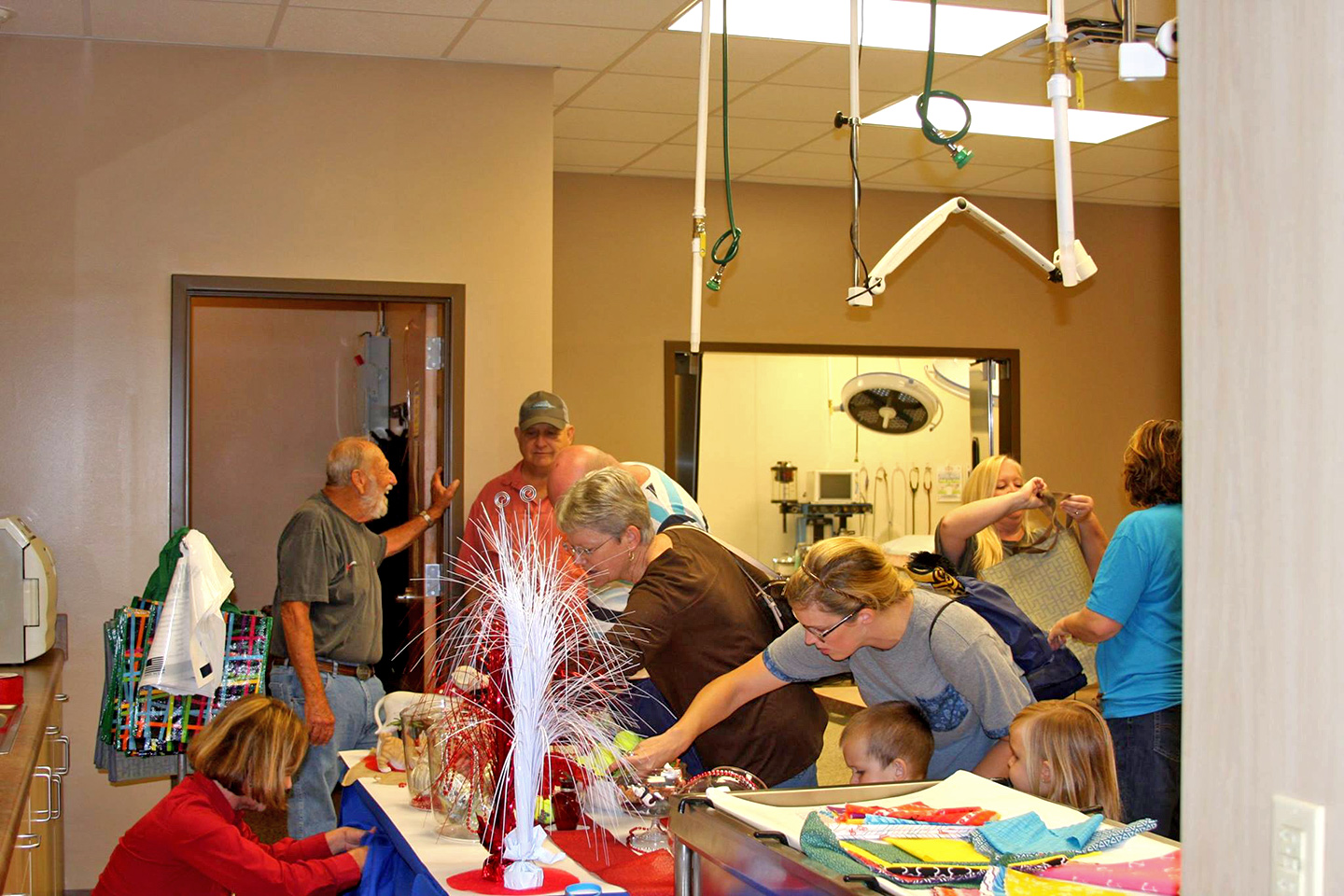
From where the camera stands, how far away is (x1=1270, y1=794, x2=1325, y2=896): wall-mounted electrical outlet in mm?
945

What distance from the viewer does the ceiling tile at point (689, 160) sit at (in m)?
6.09

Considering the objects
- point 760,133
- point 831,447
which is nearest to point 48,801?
point 760,133

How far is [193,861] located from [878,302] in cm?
500

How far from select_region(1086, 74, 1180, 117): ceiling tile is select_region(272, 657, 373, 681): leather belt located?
3.71 meters

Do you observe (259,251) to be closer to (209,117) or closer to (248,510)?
(209,117)

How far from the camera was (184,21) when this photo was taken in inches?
170

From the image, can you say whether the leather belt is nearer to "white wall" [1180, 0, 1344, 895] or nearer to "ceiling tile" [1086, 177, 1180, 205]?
"white wall" [1180, 0, 1344, 895]

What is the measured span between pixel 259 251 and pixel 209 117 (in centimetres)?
52

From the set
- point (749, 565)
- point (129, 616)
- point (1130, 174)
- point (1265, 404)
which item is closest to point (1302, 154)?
point (1265, 404)

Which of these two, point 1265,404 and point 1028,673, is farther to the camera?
point 1028,673

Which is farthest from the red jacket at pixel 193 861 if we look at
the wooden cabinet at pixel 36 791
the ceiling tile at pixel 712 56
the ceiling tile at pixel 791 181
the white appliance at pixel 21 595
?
the ceiling tile at pixel 791 181

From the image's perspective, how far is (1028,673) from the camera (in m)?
2.77

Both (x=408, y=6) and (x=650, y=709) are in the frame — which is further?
(x=408, y=6)

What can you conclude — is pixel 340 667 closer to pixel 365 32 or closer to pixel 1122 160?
pixel 365 32
